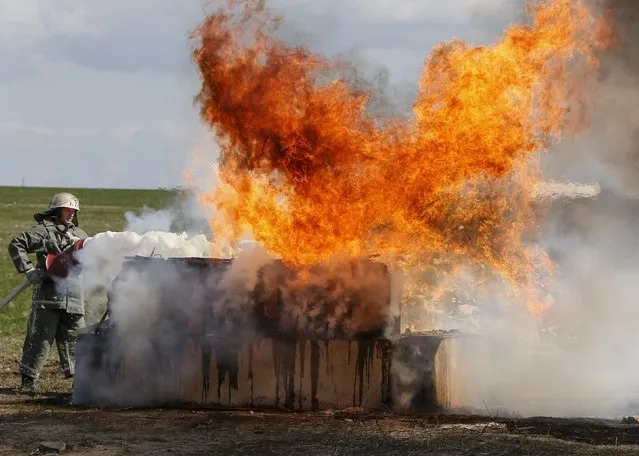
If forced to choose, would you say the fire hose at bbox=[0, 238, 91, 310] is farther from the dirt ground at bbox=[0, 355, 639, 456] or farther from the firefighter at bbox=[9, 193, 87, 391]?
the dirt ground at bbox=[0, 355, 639, 456]

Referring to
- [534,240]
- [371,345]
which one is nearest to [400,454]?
[371,345]

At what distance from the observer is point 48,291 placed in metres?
11.6

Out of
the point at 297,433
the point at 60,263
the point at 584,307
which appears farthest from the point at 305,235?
the point at 584,307

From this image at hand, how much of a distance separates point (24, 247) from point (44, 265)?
0.30 meters

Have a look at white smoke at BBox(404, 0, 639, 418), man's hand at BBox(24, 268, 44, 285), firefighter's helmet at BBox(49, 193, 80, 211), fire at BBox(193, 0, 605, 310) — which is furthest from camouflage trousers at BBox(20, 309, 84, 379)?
white smoke at BBox(404, 0, 639, 418)

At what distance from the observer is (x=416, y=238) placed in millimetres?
10250

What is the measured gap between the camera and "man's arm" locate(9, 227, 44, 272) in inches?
447

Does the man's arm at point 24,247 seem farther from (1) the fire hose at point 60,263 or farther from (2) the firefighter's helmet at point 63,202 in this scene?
(2) the firefighter's helmet at point 63,202

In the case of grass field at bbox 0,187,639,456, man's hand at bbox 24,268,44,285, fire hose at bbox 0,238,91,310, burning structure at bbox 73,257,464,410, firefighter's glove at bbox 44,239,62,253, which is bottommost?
grass field at bbox 0,187,639,456

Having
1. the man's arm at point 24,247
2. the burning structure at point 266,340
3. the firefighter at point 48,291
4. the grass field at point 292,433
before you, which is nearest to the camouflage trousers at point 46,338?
the firefighter at point 48,291

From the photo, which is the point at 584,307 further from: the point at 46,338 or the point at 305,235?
the point at 46,338

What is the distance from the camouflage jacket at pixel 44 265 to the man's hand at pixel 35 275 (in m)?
0.07

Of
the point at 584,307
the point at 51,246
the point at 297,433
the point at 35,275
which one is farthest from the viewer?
the point at 584,307

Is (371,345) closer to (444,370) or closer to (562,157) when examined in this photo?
(444,370)
